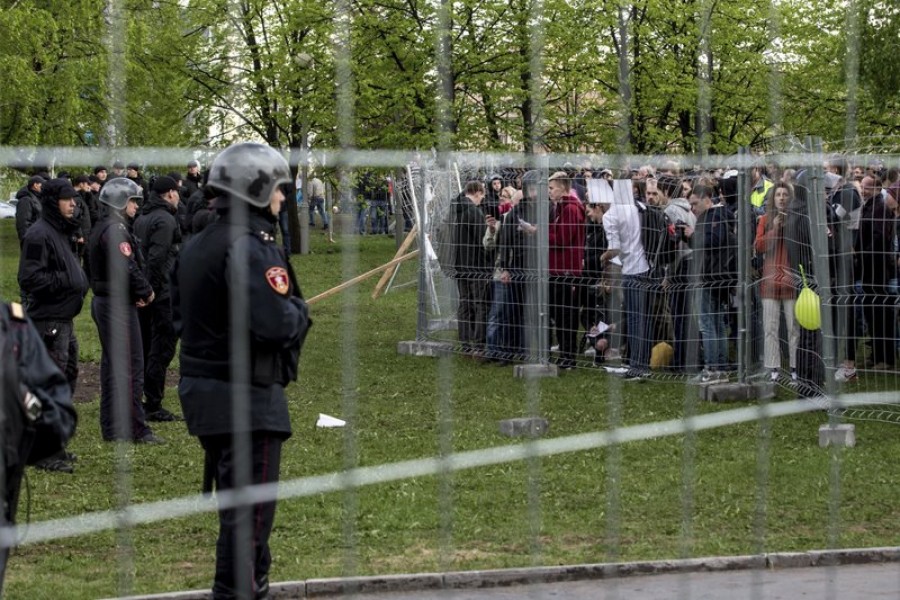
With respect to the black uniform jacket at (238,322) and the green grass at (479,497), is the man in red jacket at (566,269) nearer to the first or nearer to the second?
the green grass at (479,497)

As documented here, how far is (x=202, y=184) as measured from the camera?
16.3 ft

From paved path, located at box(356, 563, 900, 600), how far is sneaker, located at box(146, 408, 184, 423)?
5262 mm

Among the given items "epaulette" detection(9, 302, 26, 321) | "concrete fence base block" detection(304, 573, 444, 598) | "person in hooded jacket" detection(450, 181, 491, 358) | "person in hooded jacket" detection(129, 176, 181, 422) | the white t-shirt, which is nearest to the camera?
"epaulette" detection(9, 302, 26, 321)

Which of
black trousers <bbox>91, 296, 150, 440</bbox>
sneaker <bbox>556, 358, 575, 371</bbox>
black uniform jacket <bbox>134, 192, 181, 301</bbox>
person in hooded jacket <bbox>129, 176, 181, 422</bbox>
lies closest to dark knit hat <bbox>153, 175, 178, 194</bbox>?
black trousers <bbox>91, 296, 150, 440</bbox>

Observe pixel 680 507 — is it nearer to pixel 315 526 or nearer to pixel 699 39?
pixel 315 526

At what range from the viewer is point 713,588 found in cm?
651

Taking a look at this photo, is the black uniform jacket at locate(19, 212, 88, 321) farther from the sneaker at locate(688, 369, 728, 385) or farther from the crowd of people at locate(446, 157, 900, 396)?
the sneaker at locate(688, 369, 728, 385)

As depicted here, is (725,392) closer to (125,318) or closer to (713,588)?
(713,588)

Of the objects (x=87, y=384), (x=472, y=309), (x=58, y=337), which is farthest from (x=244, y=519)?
(x=87, y=384)

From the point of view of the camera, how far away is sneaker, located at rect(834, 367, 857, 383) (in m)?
10.2

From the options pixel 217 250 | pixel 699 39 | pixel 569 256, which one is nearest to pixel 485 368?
pixel 569 256

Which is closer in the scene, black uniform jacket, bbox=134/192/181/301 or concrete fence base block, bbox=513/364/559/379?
black uniform jacket, bbox=134/192/181/301

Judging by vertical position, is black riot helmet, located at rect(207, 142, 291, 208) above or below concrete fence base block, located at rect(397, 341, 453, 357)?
above

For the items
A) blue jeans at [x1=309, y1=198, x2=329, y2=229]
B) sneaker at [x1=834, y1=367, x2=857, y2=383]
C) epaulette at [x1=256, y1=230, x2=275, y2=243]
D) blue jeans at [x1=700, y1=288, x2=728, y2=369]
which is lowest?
sneaker at [x1=834, y1=367, x2=857, y2=383]
